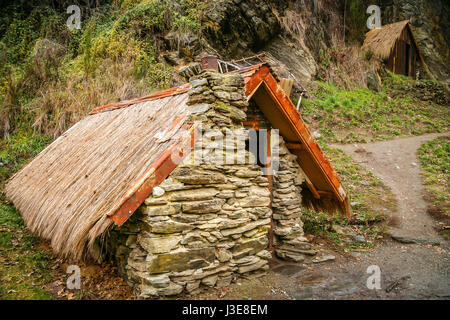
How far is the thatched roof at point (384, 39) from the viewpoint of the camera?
61.6ft

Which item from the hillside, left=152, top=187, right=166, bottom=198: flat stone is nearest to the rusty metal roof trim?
left=152, top=187, right=166, bottom=198: flat stone

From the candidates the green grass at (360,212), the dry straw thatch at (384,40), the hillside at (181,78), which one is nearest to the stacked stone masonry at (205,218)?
the hillside at (181,78)

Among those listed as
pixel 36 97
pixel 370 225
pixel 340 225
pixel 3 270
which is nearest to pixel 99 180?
pixel 3 270

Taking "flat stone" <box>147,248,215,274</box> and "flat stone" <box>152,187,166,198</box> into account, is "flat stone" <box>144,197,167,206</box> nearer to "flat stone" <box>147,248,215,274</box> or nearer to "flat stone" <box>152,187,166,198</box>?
"flat stone" <box>152,187,166,198</box>

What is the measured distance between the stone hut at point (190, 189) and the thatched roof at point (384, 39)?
1692 cm

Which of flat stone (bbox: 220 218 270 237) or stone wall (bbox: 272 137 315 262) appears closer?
flat stone (bbox: 220 218 270 237)

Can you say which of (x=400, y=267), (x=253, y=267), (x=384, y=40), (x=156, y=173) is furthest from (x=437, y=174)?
(x=384, y=40)

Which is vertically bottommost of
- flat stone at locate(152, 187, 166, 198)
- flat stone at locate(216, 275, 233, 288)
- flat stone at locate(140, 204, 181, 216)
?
flat stone at locate(216, 275, 233, 288)

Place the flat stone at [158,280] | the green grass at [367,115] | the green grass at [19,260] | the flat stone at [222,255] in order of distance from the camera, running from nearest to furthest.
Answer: the flat stone at [158,280] < the green grass at [19,260] < the flat stone at [222,255] < the green grass at [367,115]

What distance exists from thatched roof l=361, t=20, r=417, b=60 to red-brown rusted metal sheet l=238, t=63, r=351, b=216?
1668cm

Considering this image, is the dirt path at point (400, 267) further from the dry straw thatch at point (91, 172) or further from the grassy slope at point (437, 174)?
the dry straw thatch at point (91, 172)

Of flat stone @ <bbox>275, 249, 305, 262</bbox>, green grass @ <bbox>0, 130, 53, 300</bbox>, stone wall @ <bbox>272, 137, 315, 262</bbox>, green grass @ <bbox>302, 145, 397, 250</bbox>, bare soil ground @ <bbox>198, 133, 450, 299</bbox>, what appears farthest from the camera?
green grass @ <bbox>302, 145, 397, 250</bbox>

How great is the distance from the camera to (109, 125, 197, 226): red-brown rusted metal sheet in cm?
324

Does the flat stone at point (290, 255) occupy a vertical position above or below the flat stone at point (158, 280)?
below
